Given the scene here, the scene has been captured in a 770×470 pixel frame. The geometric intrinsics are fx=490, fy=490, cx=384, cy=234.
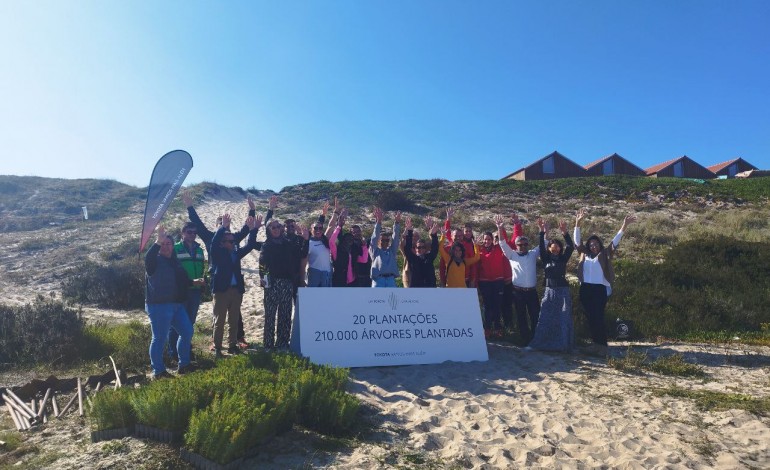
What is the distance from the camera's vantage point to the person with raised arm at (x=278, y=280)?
7113mm

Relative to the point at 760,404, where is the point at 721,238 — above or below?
above

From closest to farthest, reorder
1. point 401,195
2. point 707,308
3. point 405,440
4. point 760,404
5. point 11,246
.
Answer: point 405,440 < point 760,404 < point 707,308 < point 11,246 < point 401,195

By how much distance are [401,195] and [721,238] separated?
20.9 metres

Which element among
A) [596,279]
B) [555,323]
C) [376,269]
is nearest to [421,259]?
[376,269]

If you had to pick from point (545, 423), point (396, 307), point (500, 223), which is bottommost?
point (545, 423)

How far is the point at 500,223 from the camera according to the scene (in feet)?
26.8

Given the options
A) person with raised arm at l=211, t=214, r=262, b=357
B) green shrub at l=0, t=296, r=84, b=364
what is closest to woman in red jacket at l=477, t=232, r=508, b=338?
person with raised arm at l=211, t=214, r=262, b=357

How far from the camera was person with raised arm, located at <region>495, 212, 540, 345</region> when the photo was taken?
801 centimetres

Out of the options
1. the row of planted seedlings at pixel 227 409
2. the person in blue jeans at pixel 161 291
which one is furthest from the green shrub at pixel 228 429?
the person in blue jeans at pixel 161 291

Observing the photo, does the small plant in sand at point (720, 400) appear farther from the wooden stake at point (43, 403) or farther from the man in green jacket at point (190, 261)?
the wooden stake at point (43, 403)

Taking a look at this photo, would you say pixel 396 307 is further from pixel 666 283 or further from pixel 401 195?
pixel 401 195

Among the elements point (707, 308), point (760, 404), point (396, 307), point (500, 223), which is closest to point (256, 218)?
point (396, 307)

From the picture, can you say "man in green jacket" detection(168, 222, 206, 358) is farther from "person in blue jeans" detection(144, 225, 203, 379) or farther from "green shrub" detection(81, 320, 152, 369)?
"person in blue jeans" detection(144, 225, 203, 379)

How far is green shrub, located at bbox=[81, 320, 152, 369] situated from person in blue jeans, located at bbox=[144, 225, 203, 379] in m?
1.15
